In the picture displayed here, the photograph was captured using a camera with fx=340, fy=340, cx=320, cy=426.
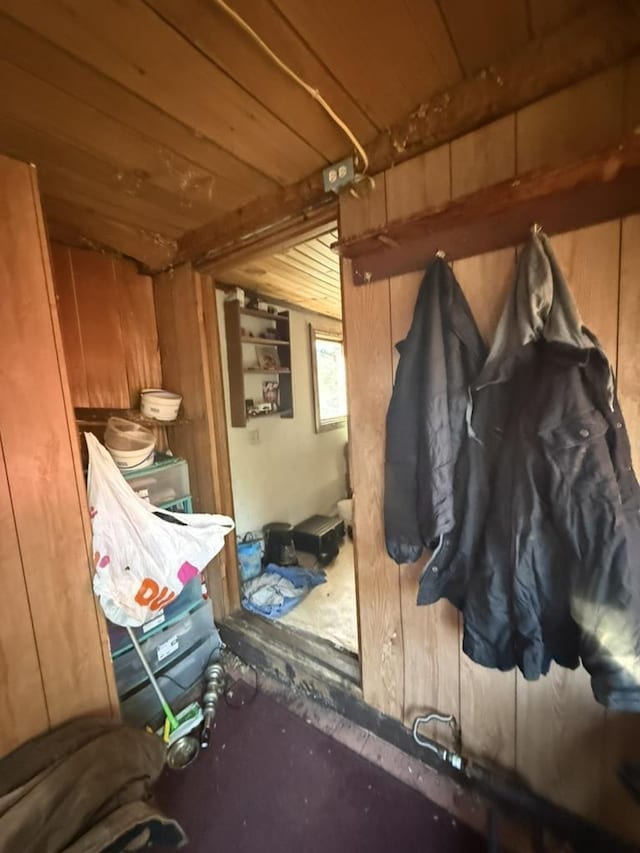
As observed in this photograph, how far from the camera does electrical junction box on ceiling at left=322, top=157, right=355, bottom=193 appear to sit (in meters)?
1.15

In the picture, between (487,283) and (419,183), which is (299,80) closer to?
(419,183)

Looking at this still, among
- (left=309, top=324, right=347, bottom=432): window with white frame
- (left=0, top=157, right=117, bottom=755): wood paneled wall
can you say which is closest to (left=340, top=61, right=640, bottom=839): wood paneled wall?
(left=0, top=157, right=117, bottom=755): wood paneled wall

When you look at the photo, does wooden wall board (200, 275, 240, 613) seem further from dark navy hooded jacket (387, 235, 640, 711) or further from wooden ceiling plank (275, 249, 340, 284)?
dark navy hooded jacket (387, 235, 640, 711)

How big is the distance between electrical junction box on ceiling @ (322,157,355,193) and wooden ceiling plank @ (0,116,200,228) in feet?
2.08

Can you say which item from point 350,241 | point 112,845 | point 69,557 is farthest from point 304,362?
point 112,845

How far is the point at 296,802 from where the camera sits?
3.88ft

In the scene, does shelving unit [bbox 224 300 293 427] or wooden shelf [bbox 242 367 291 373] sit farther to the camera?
wooden shelf [bbox 242 367 291 373]

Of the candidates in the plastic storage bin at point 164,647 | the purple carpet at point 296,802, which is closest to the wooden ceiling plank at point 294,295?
the plastic storage bin at point 164,647

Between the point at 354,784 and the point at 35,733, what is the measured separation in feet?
3.54

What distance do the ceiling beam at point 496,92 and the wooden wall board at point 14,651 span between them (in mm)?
1340

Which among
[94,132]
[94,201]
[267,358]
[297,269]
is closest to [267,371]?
[267,358]

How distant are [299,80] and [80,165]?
0.81 metres

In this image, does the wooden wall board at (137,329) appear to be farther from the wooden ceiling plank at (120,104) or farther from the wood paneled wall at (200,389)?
the wooden ceiling plank at (120,104)

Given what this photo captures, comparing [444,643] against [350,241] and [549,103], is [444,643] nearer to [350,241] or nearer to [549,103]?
[350,241]
